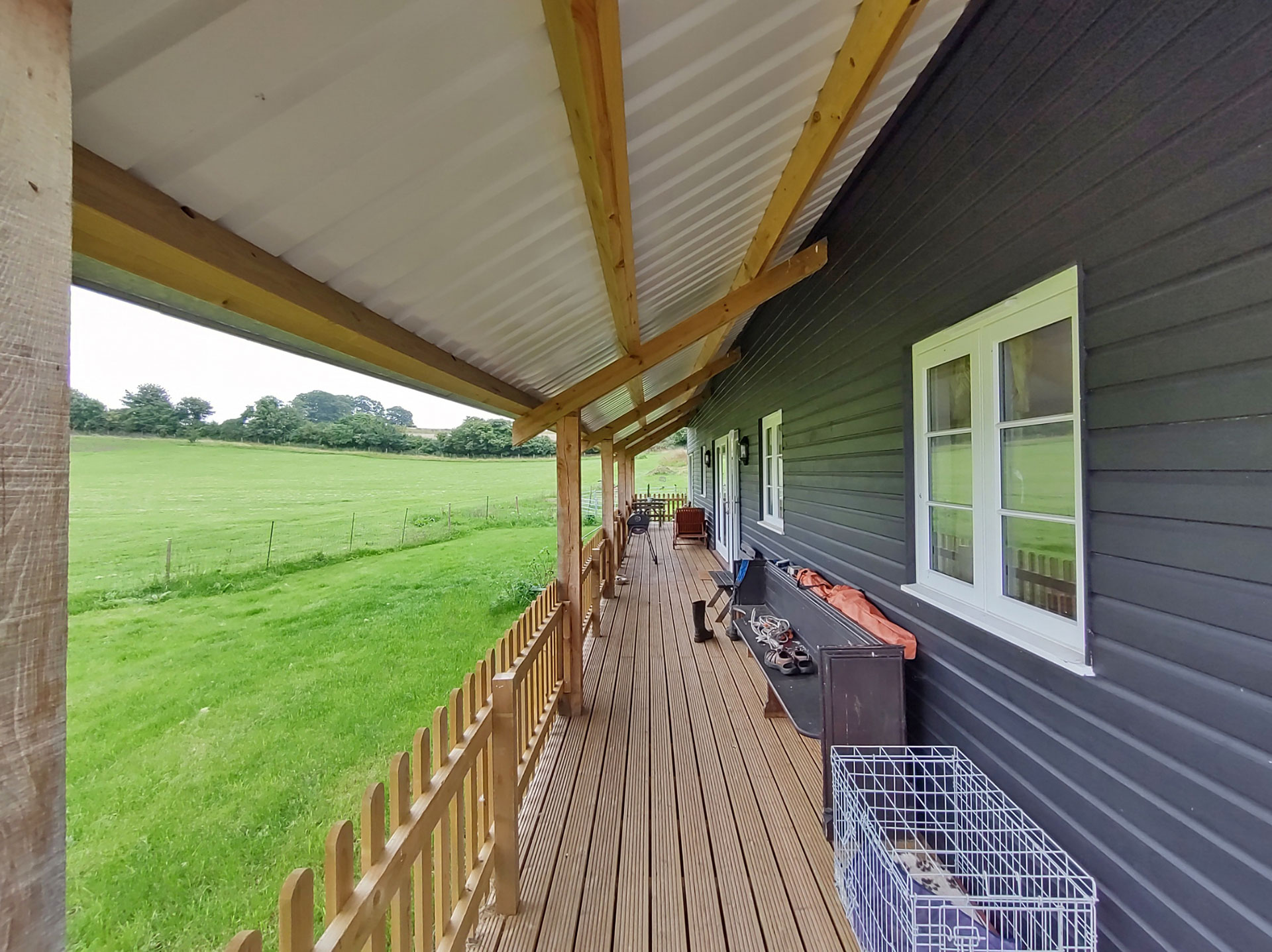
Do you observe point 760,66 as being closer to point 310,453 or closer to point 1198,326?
point 1198,326

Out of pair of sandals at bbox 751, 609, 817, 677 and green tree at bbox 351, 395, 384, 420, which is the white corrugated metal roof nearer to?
pair of sandals at bbox 751, 609, 817, 677

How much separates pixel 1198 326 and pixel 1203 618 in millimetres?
624

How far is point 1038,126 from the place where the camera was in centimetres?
160

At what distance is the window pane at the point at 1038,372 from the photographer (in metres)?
1.55

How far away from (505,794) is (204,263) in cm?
178

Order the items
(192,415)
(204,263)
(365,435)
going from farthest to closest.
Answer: (365,435), (192,415), (204,263)

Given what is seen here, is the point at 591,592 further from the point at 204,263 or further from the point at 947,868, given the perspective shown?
the point at 204,263

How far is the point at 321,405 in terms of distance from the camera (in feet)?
116

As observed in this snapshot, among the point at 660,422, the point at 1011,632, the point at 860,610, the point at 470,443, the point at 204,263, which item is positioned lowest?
the point at 860,610

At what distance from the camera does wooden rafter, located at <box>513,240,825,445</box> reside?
2.96 meters

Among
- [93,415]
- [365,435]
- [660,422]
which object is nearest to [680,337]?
[660,422]

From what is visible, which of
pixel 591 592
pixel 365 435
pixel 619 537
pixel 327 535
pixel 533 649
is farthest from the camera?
pixel 365 435

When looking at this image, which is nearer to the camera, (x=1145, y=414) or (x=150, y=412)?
(x=1145, y=414)

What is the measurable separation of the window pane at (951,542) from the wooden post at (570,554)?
186 centimetres
